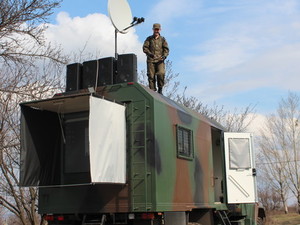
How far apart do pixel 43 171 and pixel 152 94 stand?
2551mm

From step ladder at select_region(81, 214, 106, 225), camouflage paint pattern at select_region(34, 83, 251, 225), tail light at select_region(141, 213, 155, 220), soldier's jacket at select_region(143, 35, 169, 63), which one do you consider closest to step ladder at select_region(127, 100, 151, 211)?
camouflage paint pattern at select_region(34, 83, 251, 225)

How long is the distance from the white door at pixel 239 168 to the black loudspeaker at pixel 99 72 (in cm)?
401

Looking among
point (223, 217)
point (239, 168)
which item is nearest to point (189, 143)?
point (223, 217)

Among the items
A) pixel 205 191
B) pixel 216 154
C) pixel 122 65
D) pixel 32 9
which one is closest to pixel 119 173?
pixel 122 65

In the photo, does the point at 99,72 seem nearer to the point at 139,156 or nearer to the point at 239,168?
the point at 139,156

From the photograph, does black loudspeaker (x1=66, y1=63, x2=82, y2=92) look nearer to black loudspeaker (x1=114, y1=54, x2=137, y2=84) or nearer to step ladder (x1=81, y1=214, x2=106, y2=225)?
black loudspeaker (x1=114, y1=54, x2=137, y2=84)

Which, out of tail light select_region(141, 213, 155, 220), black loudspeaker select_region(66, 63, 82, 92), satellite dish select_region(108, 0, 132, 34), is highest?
satellite dish select_region(108, 0, 132, 34)

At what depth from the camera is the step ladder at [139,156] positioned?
7.23 meters

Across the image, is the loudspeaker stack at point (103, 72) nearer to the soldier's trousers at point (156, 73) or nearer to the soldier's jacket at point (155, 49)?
the soldier's trousers at point (156, 73)

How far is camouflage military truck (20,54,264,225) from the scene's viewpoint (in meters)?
7.15

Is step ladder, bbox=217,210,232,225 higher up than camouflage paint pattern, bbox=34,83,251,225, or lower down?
lower down

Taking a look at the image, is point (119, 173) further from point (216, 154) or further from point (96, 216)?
point (216, 154)

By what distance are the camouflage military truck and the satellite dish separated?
164 centimetres

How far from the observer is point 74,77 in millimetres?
8688
